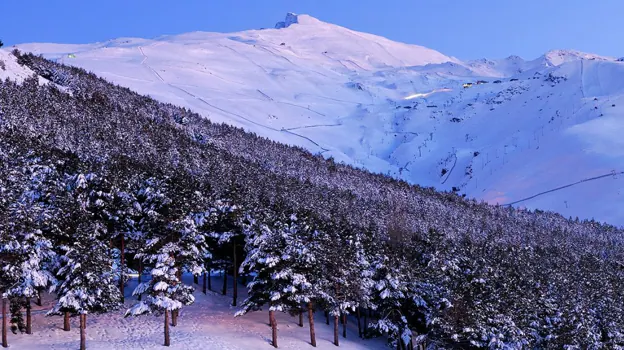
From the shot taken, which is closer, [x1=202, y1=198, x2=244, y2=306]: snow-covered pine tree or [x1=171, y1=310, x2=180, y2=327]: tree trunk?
[x1=171, y1=310, x2=180, y2=327]: tree trunk

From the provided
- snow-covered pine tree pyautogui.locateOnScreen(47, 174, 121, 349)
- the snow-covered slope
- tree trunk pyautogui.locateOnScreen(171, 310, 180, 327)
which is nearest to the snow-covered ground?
tree trunk pyautogui.locateOnScreen(171, 310, 180, 327)

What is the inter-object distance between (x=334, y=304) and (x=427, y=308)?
32.9 feet

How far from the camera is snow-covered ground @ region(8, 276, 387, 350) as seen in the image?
4169 cm

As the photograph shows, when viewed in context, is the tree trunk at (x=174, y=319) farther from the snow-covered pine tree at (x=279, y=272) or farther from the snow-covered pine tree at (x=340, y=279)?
the snow-covered pine tree at (x=340, y=279)

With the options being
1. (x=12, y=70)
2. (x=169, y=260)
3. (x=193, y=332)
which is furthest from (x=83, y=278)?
(x=12, y=70)

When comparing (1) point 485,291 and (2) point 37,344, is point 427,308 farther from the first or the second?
(2) point 37,344

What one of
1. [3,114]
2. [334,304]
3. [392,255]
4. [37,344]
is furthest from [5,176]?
[3,114]

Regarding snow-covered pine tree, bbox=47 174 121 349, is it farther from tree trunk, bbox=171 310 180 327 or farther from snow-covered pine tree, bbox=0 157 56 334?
tree trunk, bbox=171 310 180 327

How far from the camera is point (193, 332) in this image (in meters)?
46.7

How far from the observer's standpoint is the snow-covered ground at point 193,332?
41.7 metres

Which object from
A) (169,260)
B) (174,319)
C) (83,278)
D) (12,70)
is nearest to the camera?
(83,278)

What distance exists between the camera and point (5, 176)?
50.9m

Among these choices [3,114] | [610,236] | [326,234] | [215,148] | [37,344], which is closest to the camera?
[37,344]

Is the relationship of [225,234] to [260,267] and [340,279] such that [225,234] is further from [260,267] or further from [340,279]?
[340,279]
